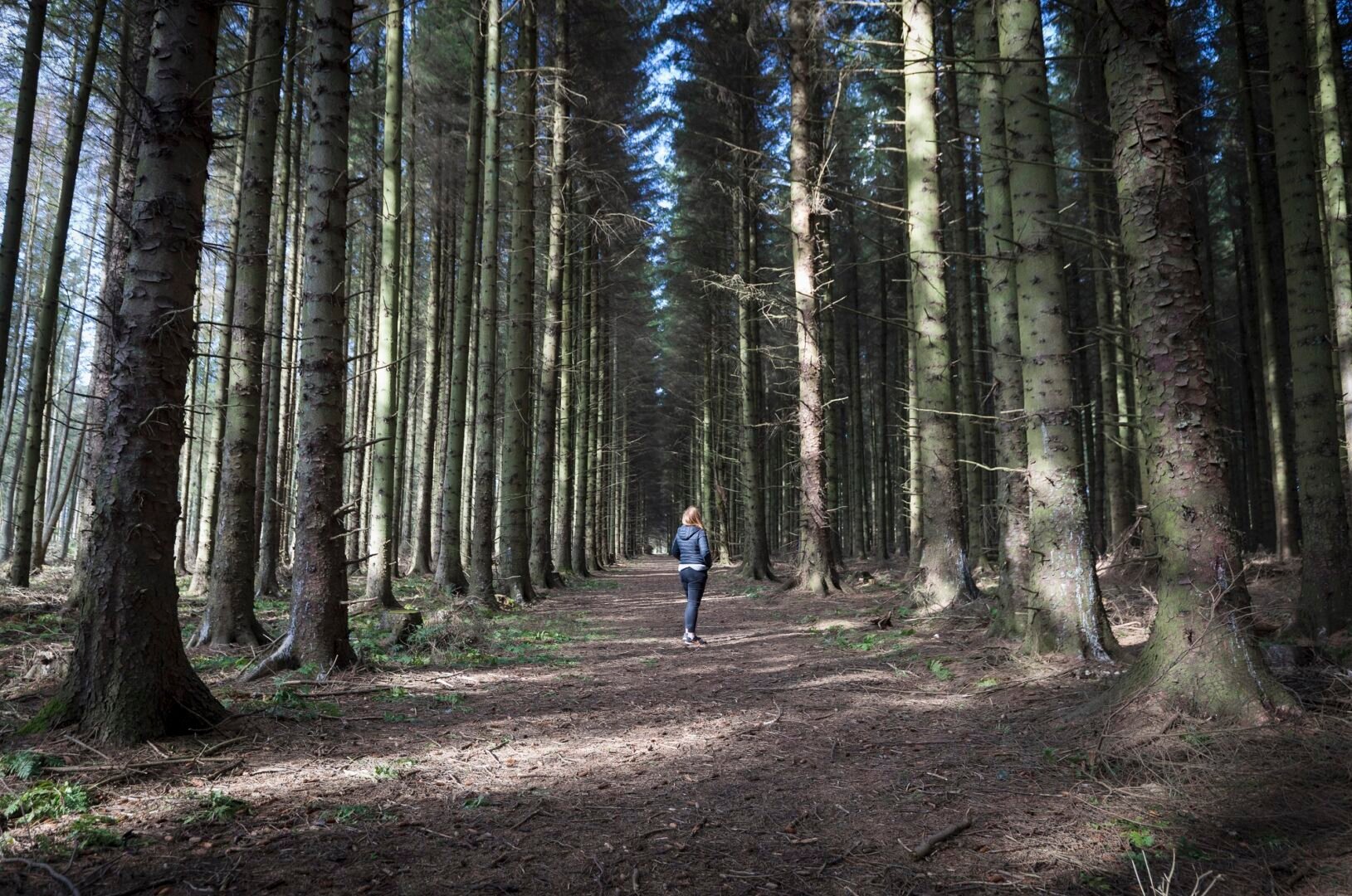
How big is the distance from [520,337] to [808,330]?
17.5 ft

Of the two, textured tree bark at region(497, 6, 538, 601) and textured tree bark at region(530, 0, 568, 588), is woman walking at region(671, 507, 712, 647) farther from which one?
textured tree bark at region(530, 0, 568, 588)

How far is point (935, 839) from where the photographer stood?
118 inches

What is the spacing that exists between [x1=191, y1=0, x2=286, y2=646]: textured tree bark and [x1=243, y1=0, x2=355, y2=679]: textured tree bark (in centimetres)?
99

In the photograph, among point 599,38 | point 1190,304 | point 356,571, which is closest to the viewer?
point 1190,304

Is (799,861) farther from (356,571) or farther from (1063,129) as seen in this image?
(1063,129)

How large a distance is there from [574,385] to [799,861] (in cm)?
1876

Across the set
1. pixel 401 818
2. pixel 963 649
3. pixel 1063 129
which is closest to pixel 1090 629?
pixel 963 649

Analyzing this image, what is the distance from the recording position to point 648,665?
746 centimetres

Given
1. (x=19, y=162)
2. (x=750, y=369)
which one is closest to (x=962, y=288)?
(x=750, y=369)

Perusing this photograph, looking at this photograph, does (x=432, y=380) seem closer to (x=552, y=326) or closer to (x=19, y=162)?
(x=552, y=326)

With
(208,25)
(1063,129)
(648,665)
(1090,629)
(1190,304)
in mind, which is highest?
(1063,129)

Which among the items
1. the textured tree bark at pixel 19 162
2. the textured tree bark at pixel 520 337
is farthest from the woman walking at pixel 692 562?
the textured tree bark at pixel 19 162

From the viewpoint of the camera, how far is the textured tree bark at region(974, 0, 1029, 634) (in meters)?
7.45

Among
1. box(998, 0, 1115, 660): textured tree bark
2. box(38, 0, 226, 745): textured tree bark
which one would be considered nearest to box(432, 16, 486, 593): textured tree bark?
box(38, 0, 226, 745): textured tree bark
